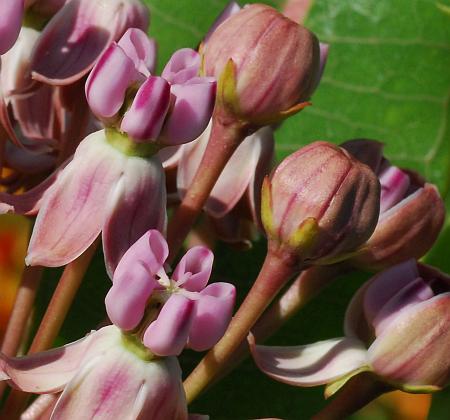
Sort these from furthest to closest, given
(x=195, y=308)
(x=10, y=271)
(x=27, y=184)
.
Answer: (x=10, y=271) → (x=27, y=184) → (x=195, y=308)

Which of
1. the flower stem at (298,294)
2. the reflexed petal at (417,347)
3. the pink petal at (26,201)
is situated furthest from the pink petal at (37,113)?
the reflexed petal at (417,347)

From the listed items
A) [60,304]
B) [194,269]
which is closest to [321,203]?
[194,269]

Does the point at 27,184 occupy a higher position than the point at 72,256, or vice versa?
the point at 72,256

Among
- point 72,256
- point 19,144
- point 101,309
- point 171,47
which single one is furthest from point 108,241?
point 171,47

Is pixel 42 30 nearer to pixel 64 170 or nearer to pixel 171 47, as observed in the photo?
pixel 64 170

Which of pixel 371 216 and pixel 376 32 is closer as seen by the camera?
pixel 371 216

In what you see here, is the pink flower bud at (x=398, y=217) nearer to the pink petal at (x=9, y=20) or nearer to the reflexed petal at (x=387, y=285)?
the reflexed petal at (x=387, y=285)

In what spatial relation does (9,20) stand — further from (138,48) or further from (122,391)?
(122,391)
